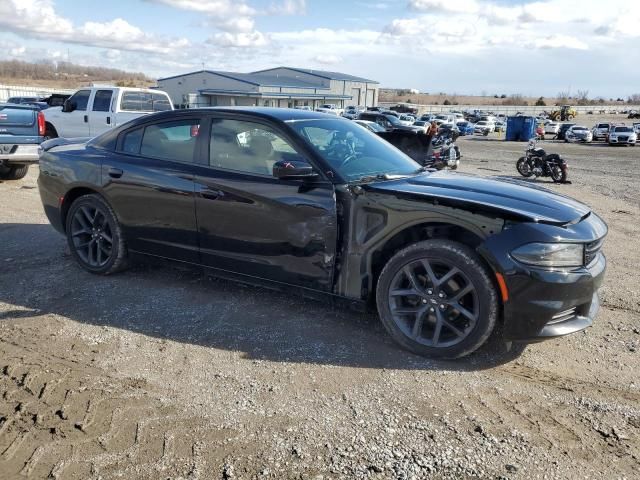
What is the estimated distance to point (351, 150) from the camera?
4.62m

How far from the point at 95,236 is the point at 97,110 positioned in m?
9.69

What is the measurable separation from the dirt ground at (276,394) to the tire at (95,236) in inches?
11.8

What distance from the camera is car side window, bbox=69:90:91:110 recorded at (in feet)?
46.3

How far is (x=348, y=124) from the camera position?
16.8 feet

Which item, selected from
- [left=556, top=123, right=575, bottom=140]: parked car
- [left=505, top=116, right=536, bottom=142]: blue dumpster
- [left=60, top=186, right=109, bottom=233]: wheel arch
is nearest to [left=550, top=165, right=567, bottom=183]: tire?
[left=60, top=186, right=109, bottom=233]: wheel arch

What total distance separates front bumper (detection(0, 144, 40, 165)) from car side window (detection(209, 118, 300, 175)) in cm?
710

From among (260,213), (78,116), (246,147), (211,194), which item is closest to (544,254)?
(260,213)

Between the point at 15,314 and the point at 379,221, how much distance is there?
302 centimetres

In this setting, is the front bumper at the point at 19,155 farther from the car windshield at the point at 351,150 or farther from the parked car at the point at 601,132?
the parked car at the point at 601,132

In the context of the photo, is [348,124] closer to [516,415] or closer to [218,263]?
[218,263]

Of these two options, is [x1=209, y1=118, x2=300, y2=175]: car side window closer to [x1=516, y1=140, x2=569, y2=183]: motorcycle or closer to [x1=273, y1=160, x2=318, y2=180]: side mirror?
[x1=273, y1=160, x2=318, y2=180]: side mirror

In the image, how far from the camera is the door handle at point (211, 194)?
4504mm

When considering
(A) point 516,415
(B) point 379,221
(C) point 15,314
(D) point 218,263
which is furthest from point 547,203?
(C) point 15,314

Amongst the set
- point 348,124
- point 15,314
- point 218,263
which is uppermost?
point 348,124
